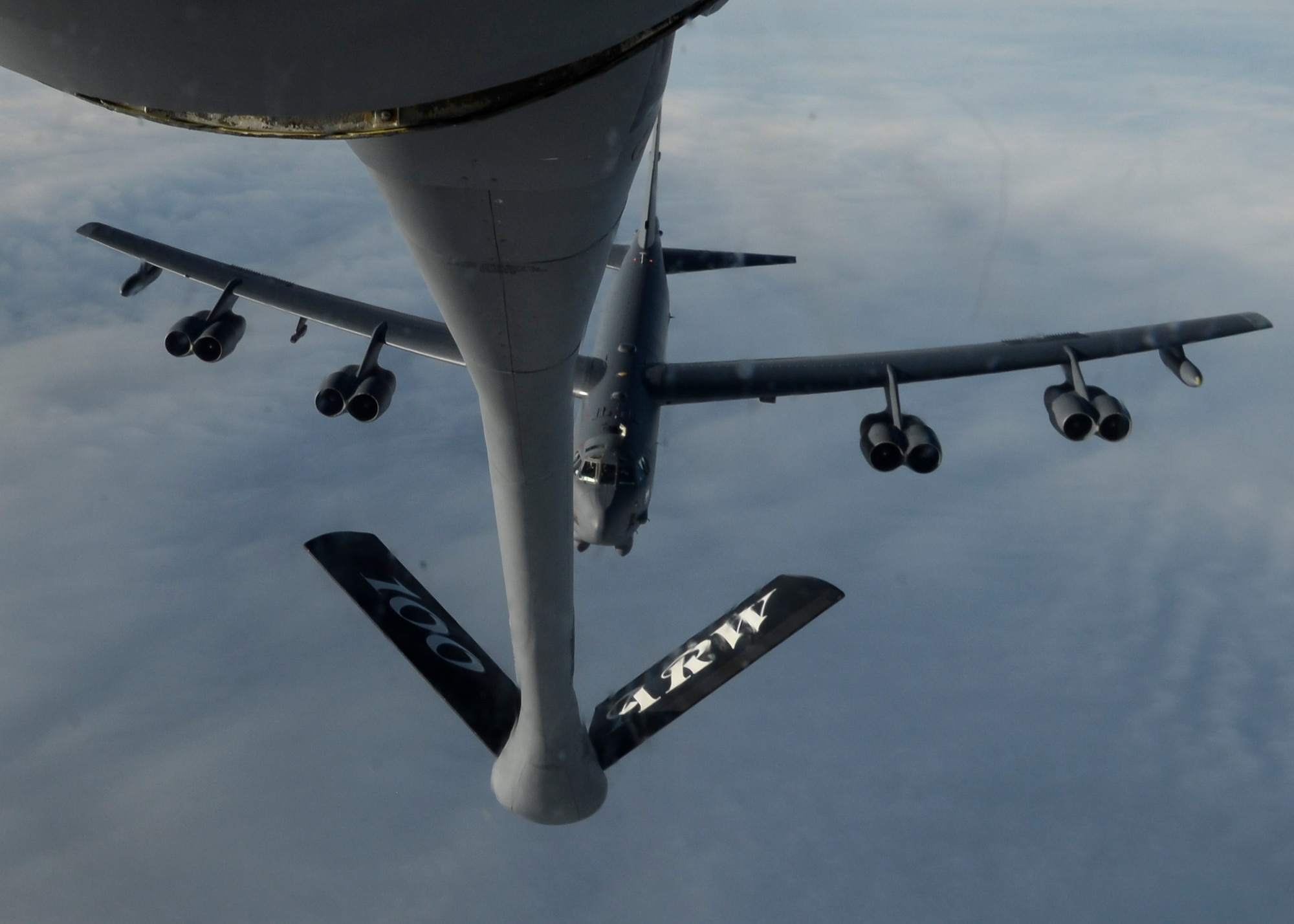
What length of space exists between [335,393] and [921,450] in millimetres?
16675

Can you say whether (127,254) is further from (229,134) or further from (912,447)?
(229,134)

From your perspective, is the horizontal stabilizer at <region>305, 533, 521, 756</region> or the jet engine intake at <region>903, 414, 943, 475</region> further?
the jet engine intake at <region>903, 414, 943, 475</region>

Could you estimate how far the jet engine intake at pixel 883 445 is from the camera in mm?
24703

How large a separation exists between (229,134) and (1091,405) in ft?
83.3

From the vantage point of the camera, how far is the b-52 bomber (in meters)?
17.9

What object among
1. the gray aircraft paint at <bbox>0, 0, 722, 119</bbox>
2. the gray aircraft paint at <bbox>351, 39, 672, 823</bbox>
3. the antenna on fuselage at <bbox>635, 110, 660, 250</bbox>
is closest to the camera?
the gray aircraft paint at <bbox>0, 0, 722, 119</bbox>

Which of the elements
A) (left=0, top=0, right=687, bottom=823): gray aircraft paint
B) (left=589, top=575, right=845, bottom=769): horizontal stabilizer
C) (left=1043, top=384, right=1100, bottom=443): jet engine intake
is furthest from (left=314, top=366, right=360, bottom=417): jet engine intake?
(left=1043, top=384, right=1100, bottom=443): jet engine intake

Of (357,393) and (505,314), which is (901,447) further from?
(505,314)

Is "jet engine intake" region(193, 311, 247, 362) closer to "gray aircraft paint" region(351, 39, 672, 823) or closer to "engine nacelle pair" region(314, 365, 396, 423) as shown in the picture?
"engine nacelle pair" region(314, 365, 396, 423)

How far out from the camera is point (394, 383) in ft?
81.3

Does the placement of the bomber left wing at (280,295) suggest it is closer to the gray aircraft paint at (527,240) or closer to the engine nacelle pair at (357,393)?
the engine nacelle pair at (357,393)

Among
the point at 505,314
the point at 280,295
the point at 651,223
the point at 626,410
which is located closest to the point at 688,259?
the point at 651,223

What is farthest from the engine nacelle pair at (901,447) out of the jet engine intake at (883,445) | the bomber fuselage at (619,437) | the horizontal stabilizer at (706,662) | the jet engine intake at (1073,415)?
the bomber fuselage at (619,437)

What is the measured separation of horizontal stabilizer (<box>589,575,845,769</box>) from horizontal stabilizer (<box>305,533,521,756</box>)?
2224mm
